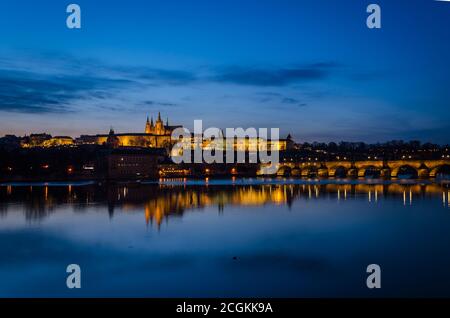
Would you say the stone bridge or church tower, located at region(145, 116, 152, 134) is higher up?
church tower, located at region(145, 116, 152, 134)

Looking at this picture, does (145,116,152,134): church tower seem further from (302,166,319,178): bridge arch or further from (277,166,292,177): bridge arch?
(302,166,319,178): bridge arch

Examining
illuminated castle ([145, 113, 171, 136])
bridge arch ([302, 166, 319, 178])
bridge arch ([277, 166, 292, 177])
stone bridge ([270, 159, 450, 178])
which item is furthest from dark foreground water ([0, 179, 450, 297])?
illuminated castle ([145, 113, 171, 136])

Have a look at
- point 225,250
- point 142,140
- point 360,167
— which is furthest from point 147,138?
point 225,250

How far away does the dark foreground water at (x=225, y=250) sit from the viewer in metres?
6.89

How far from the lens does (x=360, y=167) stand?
42438mm

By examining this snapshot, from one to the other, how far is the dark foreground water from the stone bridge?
2273cm

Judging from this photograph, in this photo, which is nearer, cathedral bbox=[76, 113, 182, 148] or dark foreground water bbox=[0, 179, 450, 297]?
dark foreground water bbox=[0, 179, 450, 297]

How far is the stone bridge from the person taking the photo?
39.0 meters

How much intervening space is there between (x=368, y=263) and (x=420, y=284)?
55.3 inches

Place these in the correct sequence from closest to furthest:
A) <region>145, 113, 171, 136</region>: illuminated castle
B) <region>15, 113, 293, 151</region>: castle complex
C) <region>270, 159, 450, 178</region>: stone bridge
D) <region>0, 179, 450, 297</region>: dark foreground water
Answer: <region>0, 179, 450, 297</region>: dark foreground water → <region>270, 159, 450, 178</region>: stone bridge → <region>15, 113, 293, 151</region>: castle complex → <region>145, 113, 171, 136</region>: illuminated castle

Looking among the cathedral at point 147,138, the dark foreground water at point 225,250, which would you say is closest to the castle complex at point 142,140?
the cathedral at point 147,138

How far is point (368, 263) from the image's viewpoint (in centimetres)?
826

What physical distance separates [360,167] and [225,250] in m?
34.3

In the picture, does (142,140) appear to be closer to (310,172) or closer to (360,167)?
(310,172)
